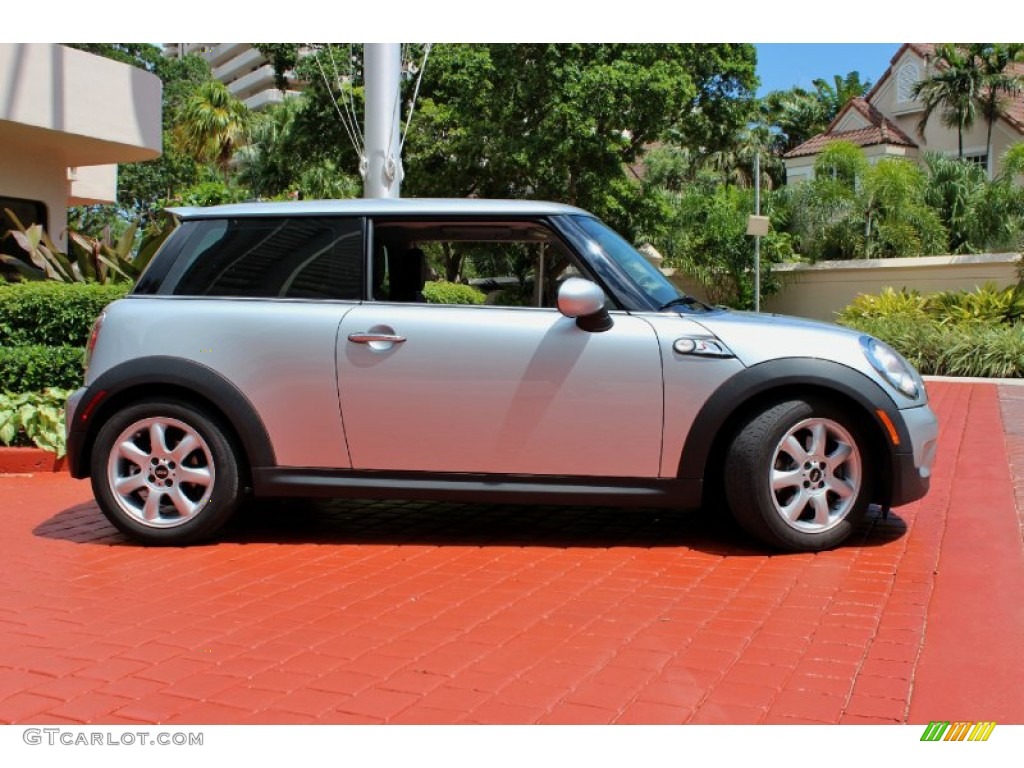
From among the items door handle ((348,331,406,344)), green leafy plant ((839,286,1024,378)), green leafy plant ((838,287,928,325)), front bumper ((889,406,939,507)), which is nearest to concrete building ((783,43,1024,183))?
green leafy plant ((838,287,928,325))

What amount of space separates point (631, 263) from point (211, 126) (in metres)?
42.5

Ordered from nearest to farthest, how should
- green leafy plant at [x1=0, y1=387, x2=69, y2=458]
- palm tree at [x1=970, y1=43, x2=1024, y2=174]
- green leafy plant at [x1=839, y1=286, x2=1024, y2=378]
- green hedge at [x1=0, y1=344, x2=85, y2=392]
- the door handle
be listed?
the door handle
green leafy plant at [x1=0, y1=387, x2=69, y2=458]
green hedge at [x1=0, y1=344, x2=85, y2=392]
green leafy plant at [x1=839, y1=286, x2=1024, y2=378]
palm tree at [x1=970, y1=43, x2=1024, y2=174]

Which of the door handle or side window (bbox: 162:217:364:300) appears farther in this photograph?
side window (bbox: 162:217:364:300)

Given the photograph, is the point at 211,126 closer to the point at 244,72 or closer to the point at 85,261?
the point at 85,261

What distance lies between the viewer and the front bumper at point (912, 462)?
466 centimetres

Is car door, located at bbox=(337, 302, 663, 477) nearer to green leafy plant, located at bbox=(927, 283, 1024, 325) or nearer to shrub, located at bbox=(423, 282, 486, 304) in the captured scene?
shrub, located at bbox=(423, 282, 486, 304)

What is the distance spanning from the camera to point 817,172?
27.7 meters

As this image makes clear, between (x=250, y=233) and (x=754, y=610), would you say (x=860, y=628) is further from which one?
(x=250, y=233)

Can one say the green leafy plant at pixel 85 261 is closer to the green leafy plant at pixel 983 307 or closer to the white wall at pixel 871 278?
the green leafy plant at pixel 983 307

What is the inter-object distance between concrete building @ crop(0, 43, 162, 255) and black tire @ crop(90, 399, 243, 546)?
7823 mm

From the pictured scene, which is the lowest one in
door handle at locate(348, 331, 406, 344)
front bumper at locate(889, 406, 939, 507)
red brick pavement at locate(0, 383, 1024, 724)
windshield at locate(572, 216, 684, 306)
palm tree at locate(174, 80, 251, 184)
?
red brick pavement at locate(0, 383, 1024, 724)

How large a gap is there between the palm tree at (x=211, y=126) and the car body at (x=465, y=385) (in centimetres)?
4159

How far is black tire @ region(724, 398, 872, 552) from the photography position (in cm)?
463
